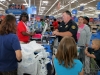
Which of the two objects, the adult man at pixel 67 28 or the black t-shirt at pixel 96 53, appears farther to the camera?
the adult man at pixel 67 28

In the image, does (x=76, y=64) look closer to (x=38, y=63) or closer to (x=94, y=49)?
(x=38, y=63)

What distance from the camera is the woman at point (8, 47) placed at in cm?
215

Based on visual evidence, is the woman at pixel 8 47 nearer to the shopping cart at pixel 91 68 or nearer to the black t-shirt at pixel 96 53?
Answer: the shopping cart at pixel 91 68

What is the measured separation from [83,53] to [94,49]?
214 mm

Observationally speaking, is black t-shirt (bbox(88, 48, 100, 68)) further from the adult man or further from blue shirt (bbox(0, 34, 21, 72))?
blue shirt (bbox(0, 34, 21, 72))

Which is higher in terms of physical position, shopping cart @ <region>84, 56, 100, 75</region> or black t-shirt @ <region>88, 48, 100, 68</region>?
black t-shirt @ <region>88, 48, 100, 68</region>

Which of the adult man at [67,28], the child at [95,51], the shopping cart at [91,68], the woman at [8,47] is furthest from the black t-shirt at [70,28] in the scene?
the woman at [8,47]

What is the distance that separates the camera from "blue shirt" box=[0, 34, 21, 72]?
7.06ft

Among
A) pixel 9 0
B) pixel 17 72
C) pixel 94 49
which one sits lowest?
pixel 17 72

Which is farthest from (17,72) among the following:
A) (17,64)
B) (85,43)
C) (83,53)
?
(85,43)

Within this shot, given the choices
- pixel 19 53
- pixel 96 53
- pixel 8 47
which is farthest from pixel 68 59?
pixel 96 53

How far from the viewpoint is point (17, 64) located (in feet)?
7.95

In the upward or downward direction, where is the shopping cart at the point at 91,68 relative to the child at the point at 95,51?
downward

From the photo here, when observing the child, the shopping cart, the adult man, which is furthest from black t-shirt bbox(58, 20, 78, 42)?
the shopping cart
